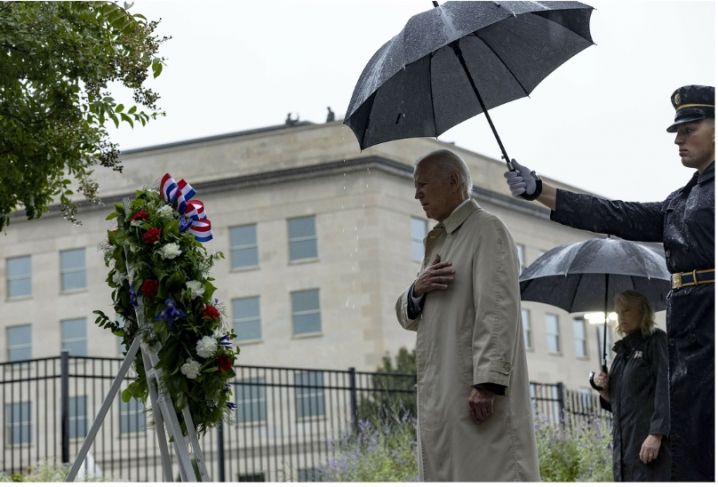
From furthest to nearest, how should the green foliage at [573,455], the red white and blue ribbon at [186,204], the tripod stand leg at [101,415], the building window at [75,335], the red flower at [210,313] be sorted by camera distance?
the building window at [75,335], the green foliage at [573,455], the red white and blue ribbon at [186,204], the red flower at [210,313], the tripod stand leg at [101,415]

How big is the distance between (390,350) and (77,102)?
3555cm

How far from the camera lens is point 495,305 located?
478 cm

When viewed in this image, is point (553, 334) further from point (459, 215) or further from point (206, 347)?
point (459, 215)

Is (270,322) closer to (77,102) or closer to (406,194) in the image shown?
(406,194)

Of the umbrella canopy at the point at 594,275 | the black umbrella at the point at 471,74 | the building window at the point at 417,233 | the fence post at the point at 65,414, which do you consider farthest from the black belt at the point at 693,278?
the building window at the point at 417,233

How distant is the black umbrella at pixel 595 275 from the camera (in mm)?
7871

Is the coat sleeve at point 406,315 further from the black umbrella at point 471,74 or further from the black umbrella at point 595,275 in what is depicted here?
the black umbrella at point 595,275

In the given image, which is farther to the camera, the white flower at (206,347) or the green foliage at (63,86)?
the green foliage at (63,86)

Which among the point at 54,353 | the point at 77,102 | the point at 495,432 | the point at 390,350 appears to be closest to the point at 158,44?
the point at 77,102

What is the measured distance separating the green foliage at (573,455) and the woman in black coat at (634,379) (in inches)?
224

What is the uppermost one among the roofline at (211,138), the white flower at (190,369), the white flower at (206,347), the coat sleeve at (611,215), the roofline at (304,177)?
the roofline at (211,138)

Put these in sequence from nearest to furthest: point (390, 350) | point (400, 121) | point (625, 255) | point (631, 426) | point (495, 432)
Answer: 1. point (495, 432)
2. point (400, 121)
3. point (631, 426)
4. point (625, 255)
5. point (390, 350)

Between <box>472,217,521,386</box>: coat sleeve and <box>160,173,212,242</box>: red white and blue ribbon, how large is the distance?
1933 millimetres

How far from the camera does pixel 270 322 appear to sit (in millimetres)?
45781
